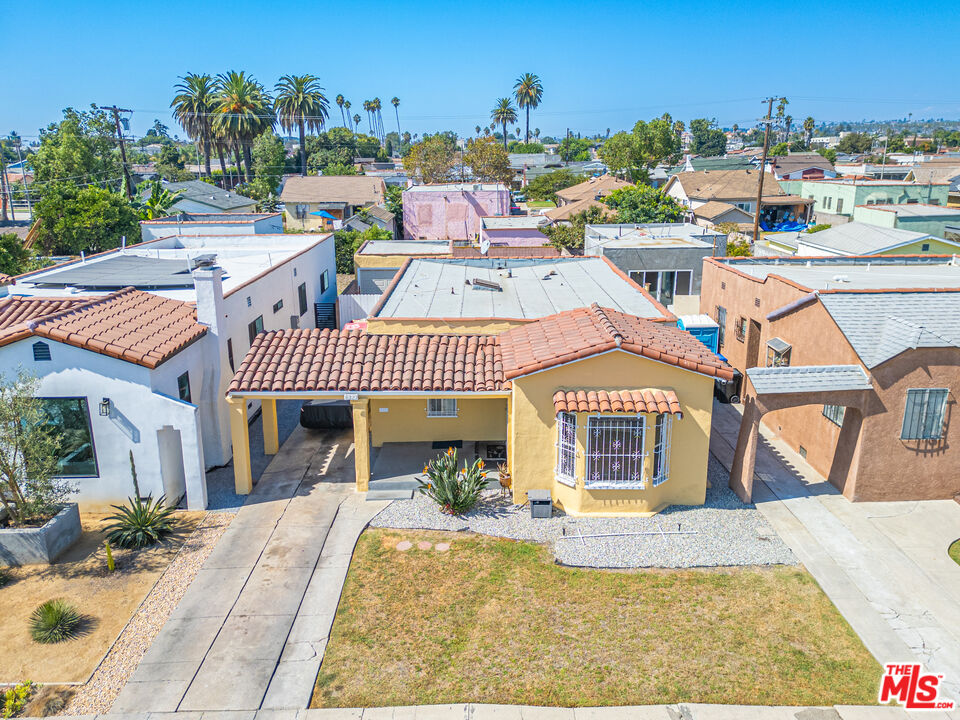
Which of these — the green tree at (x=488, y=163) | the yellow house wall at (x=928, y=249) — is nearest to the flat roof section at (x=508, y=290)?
the yellow house wall at (x=928, y=249)

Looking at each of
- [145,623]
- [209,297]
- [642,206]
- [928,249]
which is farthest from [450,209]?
[145,623]

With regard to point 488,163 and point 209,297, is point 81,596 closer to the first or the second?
point 209,297

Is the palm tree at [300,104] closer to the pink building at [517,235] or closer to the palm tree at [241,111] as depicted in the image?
the palm tree at [241,111]

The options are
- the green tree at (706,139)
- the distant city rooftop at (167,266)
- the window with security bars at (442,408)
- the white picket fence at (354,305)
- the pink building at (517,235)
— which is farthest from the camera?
the green tree at (706,139)

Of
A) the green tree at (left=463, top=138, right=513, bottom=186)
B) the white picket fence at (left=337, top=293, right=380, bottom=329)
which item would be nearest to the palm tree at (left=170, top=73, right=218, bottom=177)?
the green tree at (left=463, top=138, right=513, bottom=186)

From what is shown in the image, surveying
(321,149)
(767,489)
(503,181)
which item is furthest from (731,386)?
(321,149)
